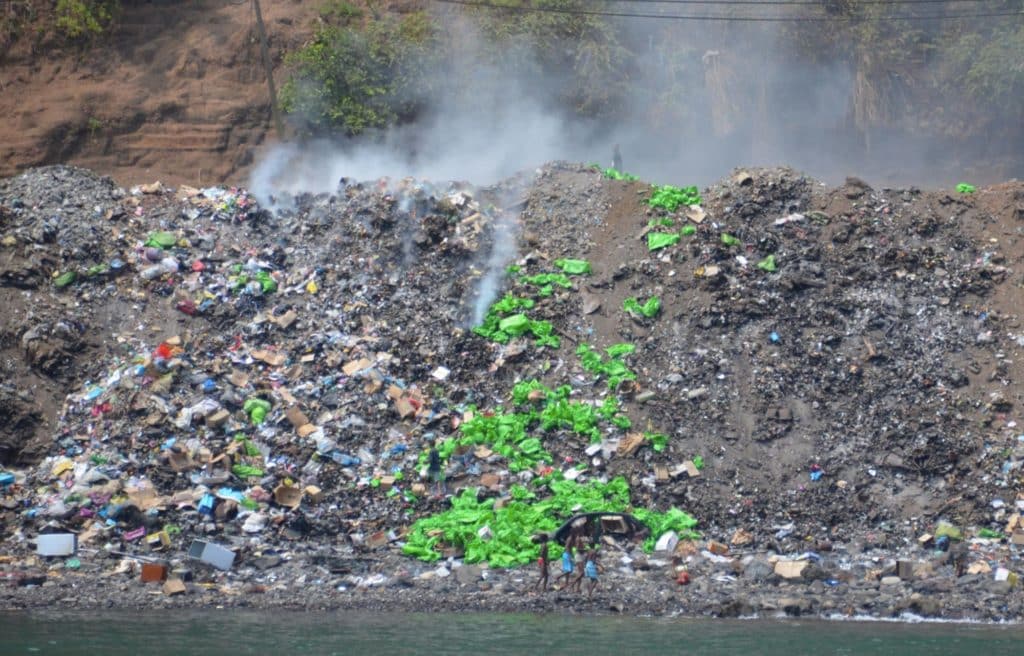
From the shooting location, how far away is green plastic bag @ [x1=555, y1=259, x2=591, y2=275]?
54.2ft

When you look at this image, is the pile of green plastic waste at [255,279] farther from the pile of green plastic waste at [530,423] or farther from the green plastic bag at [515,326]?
the pile of green plastic waste at [530,423]

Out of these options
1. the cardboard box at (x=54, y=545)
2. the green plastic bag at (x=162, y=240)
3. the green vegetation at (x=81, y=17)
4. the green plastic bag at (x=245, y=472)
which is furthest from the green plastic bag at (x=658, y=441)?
the green vegetation at (x=81, y=17)

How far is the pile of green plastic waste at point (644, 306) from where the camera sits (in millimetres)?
15852

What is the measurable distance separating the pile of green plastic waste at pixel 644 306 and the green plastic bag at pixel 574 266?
2.66 ft

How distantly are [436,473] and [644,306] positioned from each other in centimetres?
373

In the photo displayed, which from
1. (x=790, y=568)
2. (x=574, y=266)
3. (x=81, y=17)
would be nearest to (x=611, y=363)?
(x=574, y=266)

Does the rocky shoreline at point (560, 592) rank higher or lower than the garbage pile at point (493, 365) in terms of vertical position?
lower

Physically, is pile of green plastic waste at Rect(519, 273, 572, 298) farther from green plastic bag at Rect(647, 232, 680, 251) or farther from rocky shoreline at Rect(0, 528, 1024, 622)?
rocky shoreline at Rect(0, 528, 1024, 622)

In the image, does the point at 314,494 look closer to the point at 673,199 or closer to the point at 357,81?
the point at 673,199

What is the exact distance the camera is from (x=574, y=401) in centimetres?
1487

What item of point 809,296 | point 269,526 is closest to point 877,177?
point 809,296

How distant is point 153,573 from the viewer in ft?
41.6

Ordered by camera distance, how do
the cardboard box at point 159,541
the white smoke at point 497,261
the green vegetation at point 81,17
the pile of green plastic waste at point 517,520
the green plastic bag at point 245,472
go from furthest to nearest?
the green vegetation at point 81,17 < the white smoke at point 497,261 < the green plastic bag at point 245,472 < the pile of green plastic waste at point 517,520 < the cardboard box at point 159,541

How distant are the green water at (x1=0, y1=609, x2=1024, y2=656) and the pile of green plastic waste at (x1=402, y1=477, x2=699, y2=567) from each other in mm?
1240
